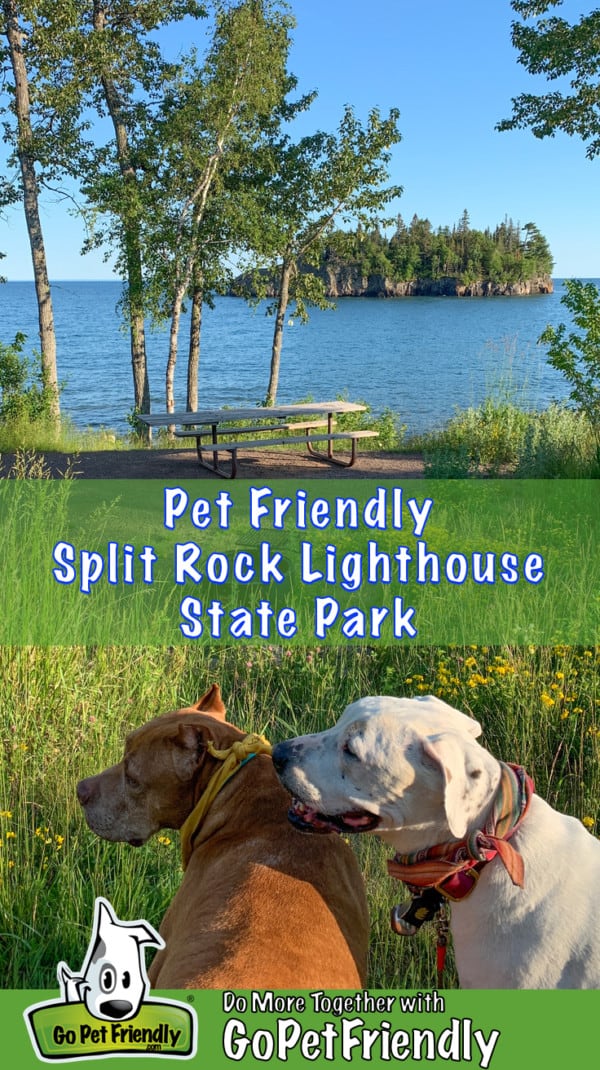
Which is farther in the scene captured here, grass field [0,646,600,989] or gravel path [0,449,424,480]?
gravel path [0,449,424,480]

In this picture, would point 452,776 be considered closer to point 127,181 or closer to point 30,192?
point 30,192

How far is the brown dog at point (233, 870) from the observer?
6.65 ft

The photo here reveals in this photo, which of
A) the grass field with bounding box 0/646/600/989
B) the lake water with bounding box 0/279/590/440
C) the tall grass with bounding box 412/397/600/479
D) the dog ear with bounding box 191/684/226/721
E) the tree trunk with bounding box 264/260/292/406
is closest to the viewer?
the dog ear with bounding box 191/684/226/721

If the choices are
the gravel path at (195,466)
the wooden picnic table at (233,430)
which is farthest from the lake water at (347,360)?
the wooden picnic table at (233,430)

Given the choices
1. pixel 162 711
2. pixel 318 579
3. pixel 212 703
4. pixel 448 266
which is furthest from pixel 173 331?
pixel 448 266

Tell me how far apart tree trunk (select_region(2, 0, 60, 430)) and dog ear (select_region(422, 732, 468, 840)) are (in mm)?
16782

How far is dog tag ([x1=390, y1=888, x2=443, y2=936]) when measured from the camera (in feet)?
8.04

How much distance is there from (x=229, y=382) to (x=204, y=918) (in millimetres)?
51875

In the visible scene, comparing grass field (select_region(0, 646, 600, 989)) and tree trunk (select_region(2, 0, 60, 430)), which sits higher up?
tree trunk (select_region(2, 0, 60, 430))

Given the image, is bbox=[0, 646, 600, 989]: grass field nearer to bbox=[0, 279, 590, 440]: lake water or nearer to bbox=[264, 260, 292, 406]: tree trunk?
bbox=[0, 279, 590, 440]: lake water

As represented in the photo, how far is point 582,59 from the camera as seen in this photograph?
15.1 metres

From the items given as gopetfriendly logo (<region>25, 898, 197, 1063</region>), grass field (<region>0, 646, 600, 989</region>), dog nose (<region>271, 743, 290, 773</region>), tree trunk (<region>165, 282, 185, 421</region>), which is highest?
tree trunk (<region>165, 282, 185, 421</region>)

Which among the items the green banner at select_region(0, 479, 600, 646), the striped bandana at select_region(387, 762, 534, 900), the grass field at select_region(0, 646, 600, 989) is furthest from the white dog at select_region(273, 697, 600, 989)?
the green banner at select_region(0, 479, 600, 646)

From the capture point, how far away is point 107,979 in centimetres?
199
